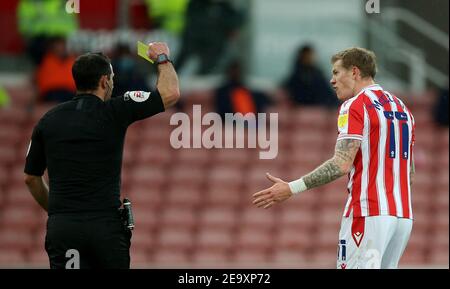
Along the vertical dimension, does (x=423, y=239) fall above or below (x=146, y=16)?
below

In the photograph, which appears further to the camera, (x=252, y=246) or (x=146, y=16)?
(x=146, y=16)

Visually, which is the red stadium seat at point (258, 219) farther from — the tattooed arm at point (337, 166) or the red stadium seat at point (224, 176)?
the tattooed arm at point (337, 166)

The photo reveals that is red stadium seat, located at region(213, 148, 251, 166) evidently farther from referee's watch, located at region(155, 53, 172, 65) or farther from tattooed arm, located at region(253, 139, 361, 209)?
tattooed arm, located at region(253, 139, 361, 209)

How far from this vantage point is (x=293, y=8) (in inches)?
542

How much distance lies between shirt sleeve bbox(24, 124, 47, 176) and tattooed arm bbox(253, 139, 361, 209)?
111 cm

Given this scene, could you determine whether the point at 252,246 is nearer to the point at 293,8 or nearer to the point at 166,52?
the point at 293,8

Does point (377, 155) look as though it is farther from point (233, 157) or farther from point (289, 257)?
point (233, 157)

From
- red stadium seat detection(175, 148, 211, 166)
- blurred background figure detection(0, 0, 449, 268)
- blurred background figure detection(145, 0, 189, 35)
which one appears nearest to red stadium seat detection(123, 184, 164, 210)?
blurred background figure detection(0, 0, 449, 268)

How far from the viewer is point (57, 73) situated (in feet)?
41.1

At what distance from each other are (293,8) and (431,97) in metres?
1.76

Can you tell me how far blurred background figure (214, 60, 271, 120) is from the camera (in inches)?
488
